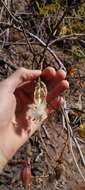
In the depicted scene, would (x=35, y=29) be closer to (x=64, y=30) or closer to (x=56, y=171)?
(x=64, y=30)

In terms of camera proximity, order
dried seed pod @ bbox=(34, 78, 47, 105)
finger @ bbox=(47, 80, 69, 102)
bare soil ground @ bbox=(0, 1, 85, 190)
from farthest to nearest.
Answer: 1. bare soil ground @ bbox=(0, 1, 85, 190)
2. finger @ bbox=(47, 80, 69, 102)
3. dried seed pod @ bbox=(34, 78, 47, 105)

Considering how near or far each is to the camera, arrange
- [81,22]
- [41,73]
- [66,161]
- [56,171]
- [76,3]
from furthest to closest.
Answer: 1. [81,22]
2. [76,3]
3. [66,161]
4. [56,171]
5. [41,73]

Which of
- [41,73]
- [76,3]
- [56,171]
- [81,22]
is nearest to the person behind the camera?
[41,73]

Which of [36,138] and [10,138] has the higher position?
[10,138]

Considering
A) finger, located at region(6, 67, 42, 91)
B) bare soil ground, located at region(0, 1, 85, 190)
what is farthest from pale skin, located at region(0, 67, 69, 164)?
bare soil ground, located at region(0, 1, 85, 190)

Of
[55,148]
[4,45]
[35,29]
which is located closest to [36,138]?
[55,148]

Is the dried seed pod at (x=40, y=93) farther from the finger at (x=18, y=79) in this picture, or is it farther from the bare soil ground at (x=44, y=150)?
the bare soil ground at (x=44, y=150)

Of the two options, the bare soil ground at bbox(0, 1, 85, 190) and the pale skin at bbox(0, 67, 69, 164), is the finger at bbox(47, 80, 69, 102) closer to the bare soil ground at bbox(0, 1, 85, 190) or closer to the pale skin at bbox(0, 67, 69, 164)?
the pale skin at bbox(0, 67, 69, 164)

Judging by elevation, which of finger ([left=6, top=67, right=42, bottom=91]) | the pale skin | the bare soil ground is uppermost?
finger ([left=6, top=67, right=42, bottom=91])

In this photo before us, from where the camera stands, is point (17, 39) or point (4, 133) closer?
point (4, 133)
